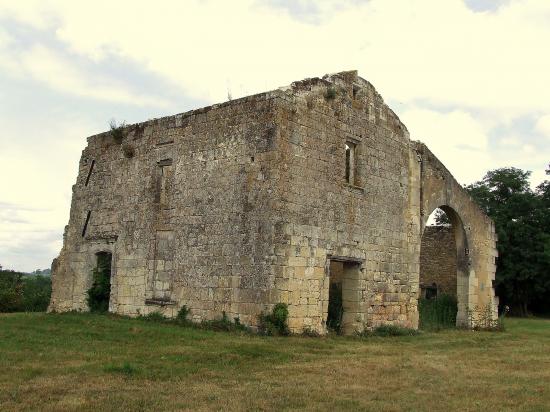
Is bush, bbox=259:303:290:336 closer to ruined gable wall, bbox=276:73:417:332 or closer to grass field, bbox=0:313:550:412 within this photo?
ruined gable wall, bbox=276:73:417:332

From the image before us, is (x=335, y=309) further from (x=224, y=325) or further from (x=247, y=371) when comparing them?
(x=247, y=371)

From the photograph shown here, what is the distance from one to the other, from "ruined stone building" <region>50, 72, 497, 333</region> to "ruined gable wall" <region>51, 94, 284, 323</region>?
0.04 m

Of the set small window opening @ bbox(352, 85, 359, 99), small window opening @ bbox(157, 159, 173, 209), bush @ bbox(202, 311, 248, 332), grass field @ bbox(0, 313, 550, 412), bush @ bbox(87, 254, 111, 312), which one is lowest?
grass field @ bbox(0, 313, 550, 412)

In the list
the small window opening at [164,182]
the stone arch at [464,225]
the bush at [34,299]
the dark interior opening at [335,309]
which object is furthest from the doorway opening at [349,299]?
the bush at [34,299]

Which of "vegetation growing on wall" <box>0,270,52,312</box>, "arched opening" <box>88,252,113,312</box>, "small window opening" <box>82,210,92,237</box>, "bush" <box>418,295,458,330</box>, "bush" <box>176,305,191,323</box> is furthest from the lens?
"vegetation growing on wall" <box>0,270,52,312</box>

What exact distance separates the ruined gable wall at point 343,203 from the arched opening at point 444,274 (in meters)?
2.95

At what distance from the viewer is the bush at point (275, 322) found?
42.3 feet

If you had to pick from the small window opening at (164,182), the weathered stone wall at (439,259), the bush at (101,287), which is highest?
the small window opening at (164,182)

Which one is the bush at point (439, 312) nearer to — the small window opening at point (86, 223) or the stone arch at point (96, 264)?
the stone arch at point (96, 264)

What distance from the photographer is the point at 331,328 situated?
15242 mm

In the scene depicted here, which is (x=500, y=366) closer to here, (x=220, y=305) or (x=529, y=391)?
(x=529, y=391)

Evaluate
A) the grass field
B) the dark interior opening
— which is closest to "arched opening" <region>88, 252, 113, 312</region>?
the grass field

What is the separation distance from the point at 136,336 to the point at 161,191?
4.98 m

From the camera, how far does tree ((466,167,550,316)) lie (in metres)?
31.8
